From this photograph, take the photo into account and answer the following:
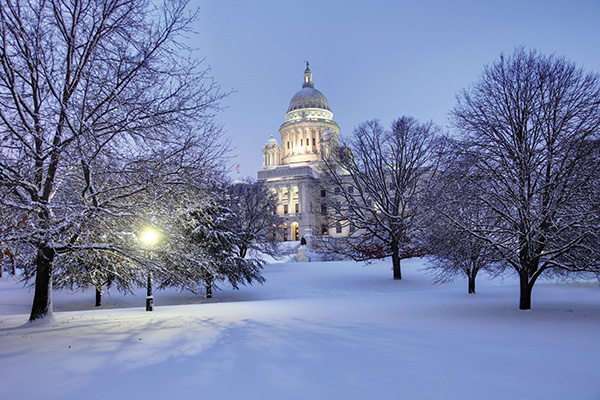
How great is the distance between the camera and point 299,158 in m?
86.8

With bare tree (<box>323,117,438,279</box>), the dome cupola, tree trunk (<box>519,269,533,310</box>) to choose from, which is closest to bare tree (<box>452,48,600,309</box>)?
tree trunk (<box>519,269,533,310</box>)

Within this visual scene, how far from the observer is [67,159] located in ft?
26.5

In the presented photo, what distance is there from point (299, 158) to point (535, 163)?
7789cm

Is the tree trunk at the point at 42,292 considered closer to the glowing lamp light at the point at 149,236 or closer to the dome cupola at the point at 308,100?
the glowing lamp light at the point at 149,236

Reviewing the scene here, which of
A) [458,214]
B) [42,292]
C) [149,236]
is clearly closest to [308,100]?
[458,214]

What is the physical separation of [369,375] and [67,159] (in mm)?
6712

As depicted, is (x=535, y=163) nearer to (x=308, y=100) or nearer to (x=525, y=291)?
(x=525, y=291)

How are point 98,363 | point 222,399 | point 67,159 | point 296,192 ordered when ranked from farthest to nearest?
point 296,192 < point 67,159 < point 98,363 < point 222,399

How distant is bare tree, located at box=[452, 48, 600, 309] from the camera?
29.4 feet

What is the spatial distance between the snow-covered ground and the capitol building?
192ft

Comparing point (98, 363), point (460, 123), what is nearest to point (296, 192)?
point (460, 123)

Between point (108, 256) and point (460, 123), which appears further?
point (460, 123)

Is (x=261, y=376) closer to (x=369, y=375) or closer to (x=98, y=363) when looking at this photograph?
(x=369, y=375)

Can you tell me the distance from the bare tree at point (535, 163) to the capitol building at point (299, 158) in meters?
57.2
